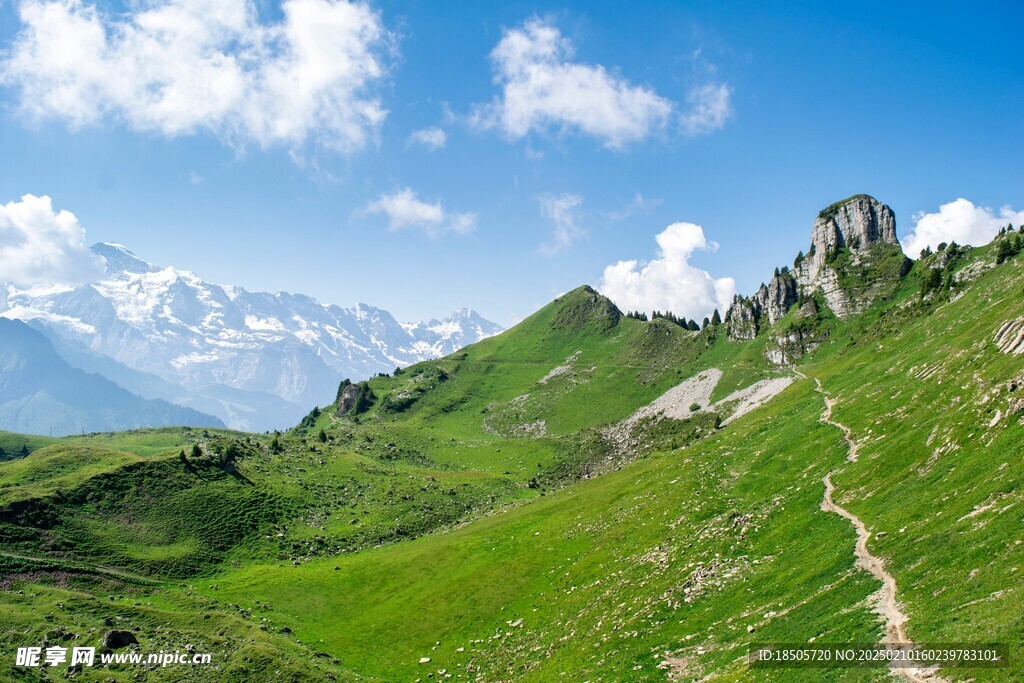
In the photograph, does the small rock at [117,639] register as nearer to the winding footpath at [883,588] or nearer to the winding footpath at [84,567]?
the winding footpath at [84,567]

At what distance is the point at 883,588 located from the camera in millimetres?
37281

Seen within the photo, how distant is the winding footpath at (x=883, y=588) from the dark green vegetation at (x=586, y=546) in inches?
29.2

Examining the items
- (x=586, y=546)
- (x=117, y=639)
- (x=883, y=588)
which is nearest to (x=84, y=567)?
(x=117, y=639)

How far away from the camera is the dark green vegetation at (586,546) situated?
39.8 metres

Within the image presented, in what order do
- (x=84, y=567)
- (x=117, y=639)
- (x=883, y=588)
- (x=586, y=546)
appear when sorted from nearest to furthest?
(x=883, y=588), (x=117, y=639), (x=586, y=546), (x=84, y=567)

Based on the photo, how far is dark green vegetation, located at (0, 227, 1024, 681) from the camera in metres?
39.8

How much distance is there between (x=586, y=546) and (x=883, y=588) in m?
38.7

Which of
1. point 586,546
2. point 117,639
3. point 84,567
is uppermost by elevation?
point 84,567

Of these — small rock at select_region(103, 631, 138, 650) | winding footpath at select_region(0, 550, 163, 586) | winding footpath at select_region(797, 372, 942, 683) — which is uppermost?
winding footpath at select_region(0, 550, 163, 586)

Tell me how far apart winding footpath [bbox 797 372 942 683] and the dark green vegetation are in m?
0.74

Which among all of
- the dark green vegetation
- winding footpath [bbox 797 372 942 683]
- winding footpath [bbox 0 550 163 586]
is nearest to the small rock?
the dark green vegetation

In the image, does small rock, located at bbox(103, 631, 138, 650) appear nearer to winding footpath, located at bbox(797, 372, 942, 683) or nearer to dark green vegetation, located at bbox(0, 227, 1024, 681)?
dark green vegetation, located at bbox(0, 227, 1024, 681)

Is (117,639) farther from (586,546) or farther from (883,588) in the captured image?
(883,588)

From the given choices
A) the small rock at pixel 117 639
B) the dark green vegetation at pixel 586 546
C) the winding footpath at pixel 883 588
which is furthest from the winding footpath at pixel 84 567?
the winding footpath at pixel 883 588
